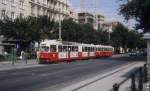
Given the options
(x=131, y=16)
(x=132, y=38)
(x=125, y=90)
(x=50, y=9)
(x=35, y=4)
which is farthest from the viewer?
(x=132, y=38)

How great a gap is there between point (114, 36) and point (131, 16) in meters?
99.9

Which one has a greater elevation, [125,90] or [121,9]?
[121,9]

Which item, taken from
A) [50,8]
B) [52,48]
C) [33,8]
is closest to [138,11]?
[52,48]

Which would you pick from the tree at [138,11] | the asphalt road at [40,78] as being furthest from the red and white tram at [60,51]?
the asphalt road at [40,78]

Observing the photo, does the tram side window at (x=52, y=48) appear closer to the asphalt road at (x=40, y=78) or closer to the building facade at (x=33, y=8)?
the asphalt road at (x=40, y=78)

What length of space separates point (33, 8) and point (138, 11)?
47.2 metres

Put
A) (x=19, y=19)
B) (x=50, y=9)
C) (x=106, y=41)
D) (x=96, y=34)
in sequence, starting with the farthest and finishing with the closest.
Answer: (x=106, y=41) < (x=96, y=34) < (x=50, y=9) < (x=19, y=19)

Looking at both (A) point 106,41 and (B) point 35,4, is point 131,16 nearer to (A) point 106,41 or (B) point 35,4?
(B) point 35,4

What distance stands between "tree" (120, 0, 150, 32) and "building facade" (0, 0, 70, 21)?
92.3 feet

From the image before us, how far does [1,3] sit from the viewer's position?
253 feet

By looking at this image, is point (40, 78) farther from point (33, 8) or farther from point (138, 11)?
point (33, 8)

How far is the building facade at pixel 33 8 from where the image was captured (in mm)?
79950

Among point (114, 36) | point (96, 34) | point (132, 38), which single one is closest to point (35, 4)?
point (96, 34)

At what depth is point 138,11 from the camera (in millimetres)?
51188
